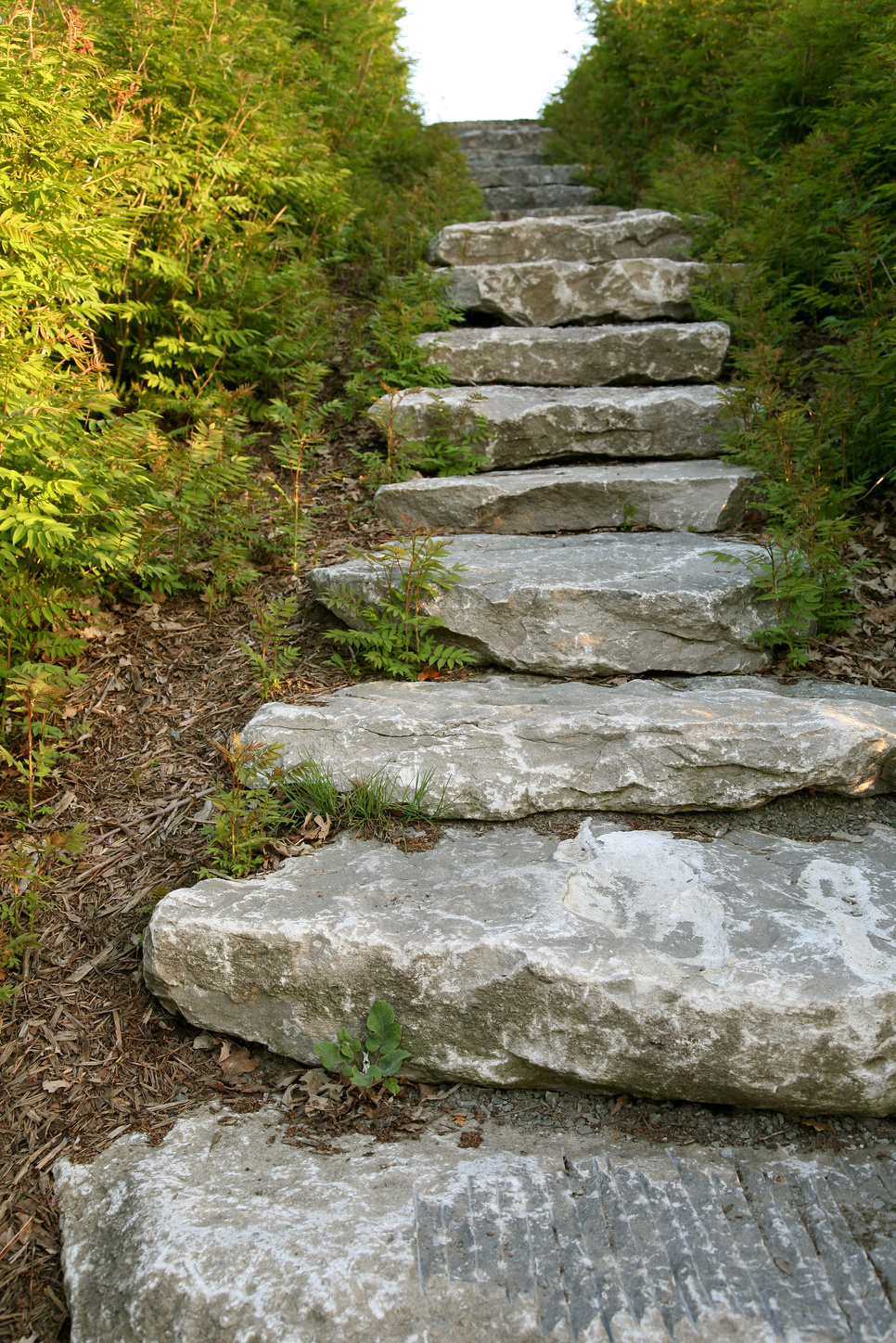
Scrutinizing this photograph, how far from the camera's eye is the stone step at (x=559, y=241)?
621 cm

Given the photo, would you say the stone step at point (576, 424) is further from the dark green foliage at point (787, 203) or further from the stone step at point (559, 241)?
the stone step at point (559, 241)

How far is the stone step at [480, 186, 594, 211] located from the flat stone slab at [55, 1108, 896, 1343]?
28.0 feet

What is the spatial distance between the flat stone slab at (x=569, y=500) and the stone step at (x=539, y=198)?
525 cm

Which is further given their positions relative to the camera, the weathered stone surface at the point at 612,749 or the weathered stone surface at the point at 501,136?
the weathered stone surface at the point at 501,136

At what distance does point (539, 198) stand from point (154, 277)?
17.6ft

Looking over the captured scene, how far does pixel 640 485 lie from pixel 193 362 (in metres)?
2.65

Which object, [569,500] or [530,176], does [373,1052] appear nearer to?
[569,500]

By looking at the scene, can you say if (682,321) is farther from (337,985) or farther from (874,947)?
(337,985)

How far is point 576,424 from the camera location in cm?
477

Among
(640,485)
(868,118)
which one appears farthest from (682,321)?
(640,485)

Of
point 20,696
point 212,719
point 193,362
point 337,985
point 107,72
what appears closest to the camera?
point 337,985

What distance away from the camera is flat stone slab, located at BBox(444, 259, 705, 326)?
5719 mm

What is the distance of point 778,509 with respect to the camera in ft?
11.6

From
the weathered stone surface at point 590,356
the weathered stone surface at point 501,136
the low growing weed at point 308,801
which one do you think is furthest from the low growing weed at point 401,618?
the weathered stone surface at point 501,136
